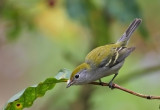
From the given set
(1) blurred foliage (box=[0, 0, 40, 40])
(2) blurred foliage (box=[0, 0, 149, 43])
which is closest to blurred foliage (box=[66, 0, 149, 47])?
(2) blurred foliage (box=[0, 0, 149, 43])

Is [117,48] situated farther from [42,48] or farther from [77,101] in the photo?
[42,48]

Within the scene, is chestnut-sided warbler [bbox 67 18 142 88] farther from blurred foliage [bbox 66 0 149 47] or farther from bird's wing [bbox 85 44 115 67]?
blurred foliage [bbox 66 0 149 47]

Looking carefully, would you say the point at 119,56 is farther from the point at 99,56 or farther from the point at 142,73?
the point at 142,73

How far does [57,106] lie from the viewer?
234 inches

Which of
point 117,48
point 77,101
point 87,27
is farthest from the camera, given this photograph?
point 77,101

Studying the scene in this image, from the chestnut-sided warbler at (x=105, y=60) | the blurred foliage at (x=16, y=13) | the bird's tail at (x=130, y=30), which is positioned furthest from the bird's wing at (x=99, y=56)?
the blurred foliage at (x=16, y=13)

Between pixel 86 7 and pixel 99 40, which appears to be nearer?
pixel 86 7

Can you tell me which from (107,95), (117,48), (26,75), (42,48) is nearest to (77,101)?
(117,48)

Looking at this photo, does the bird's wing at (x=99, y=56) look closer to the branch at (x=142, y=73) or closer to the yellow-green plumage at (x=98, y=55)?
the yellow-green plumage at (x=98, y=55)

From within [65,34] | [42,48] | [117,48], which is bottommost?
[117,48]

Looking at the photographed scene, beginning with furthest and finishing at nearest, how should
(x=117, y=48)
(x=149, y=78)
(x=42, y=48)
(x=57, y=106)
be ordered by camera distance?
(x=42, y=48)
(x=149, y=78)
(x=57, y=106)
(x=117, y=48)

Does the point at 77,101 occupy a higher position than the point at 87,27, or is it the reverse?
the point at 87,27

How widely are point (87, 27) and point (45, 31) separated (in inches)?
32.3

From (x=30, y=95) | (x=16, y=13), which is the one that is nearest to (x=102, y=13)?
(x=16, y=13)
